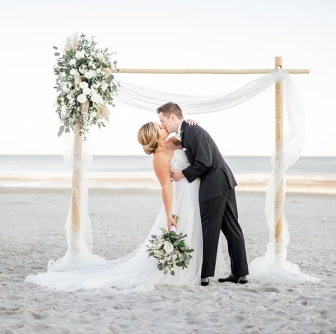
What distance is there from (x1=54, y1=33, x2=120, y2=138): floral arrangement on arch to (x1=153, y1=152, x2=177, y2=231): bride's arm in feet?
3.04

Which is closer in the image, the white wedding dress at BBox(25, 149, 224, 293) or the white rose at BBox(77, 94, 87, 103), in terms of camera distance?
the white wedding dress at BBox(25, 149, 224, 293)

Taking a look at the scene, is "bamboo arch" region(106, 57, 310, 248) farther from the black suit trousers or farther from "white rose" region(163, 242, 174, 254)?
"white rose" region(163, 242, 174, 254)

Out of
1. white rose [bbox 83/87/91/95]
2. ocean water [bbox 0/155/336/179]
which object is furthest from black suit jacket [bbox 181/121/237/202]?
ocean water [bbox 0/155/336/179]

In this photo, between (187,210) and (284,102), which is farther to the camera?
(284,102)

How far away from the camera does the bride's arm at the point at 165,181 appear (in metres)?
4.87

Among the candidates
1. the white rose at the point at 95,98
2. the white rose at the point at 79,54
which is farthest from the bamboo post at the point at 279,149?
the white rose at the point at 79,54

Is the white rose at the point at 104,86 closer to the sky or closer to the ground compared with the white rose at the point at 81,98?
closer to the sky

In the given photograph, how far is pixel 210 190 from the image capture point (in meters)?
4.91

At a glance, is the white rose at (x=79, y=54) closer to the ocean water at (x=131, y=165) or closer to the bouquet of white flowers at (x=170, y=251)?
the bouquet of white flowers at (x=170, y=251)

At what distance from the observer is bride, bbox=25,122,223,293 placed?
16.0 feet

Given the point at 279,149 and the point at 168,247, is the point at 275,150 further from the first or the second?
the point at 168,247

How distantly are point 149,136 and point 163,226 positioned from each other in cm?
85

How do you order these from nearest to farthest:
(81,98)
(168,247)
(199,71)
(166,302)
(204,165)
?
(166,302) < (168,247) < (204,165) < (81,98) < (199,71)

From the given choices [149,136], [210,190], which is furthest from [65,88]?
[210,190]
